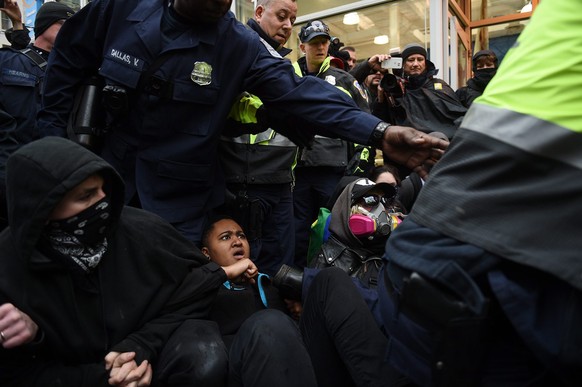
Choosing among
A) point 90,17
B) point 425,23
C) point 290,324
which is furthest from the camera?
point 425,23

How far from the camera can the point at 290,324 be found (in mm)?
2014

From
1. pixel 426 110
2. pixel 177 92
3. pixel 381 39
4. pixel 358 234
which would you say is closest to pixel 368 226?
pixel 358 234

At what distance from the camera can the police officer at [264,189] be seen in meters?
2.84

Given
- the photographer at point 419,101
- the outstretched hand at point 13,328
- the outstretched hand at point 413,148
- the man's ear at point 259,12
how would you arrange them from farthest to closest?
the photographer at point 419,101
the man's ear at point 259,12
the outstretched hand at point 413,148
the outstretched hand at point 13,328

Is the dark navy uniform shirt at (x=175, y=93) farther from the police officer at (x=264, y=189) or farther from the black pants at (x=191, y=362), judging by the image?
the black pants at (x=191, y=362)

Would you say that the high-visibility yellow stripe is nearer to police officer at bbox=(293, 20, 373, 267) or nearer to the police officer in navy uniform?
the police officer in navy uniform

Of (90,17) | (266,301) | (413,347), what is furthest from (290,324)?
(90,17)

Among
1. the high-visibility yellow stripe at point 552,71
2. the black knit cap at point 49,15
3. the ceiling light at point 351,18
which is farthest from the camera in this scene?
the ceiling light at point 351,18

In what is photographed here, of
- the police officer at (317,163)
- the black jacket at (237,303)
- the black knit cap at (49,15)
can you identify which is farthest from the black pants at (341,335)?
the black knit cap at (49,15)

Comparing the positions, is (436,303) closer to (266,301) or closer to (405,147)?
(405,147)

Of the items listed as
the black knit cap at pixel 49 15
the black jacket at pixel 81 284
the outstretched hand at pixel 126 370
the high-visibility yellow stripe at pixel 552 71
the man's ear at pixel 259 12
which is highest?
the high-visibility yellow stripe at pixel 552 71

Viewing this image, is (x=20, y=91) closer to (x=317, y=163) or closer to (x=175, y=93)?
(x=175, y=93)

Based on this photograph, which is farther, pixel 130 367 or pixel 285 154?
pixel 285 154

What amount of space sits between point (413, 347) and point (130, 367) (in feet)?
3.25
